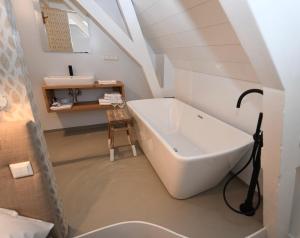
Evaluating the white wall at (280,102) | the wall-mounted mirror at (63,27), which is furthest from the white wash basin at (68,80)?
the white wall at (280,102)

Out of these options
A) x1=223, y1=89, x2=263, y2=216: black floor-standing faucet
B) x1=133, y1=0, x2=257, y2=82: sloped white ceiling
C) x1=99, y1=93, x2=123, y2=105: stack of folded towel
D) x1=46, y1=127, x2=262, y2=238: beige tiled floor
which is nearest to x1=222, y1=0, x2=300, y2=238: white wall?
x1=223, y1=89, x2=263, y2=216: black floor-standing faucet

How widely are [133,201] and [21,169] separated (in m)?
1.10

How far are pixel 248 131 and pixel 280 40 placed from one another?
123 centimetres

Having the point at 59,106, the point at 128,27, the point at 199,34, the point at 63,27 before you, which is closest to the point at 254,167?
the point at 199,34

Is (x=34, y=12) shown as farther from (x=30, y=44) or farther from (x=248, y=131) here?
(x=248, y=131)

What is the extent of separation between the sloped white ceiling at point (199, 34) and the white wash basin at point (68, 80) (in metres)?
1.30

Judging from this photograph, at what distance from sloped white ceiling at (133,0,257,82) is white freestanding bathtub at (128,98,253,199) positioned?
0.63 m

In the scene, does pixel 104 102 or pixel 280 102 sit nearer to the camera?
pixel 280 102

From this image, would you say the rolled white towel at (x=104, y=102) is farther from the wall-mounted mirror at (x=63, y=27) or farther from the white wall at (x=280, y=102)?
the white wall at (x=280, y=102)

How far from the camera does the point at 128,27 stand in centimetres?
269

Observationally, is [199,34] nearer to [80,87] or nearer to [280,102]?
[280,102]

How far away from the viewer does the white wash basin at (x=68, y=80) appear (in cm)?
302

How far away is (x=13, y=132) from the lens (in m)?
1.09

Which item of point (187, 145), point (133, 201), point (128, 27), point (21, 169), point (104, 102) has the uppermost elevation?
point (128, 27)
